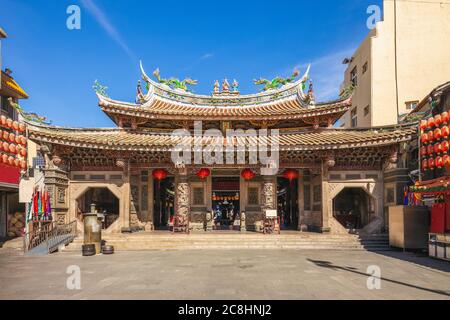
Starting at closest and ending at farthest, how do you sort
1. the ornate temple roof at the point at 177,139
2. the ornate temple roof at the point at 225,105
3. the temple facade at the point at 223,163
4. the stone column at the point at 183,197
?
the ornate temple roof at the point at 177,139, the temple facade at the point at 223,163, the stone column at the point at 183,197, the ornate temple roof at the point at 225,105

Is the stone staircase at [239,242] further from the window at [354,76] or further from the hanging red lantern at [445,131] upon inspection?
the window at [354,76]

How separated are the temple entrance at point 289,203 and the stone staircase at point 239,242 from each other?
165 inches

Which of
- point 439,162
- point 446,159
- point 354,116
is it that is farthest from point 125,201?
point 354,116

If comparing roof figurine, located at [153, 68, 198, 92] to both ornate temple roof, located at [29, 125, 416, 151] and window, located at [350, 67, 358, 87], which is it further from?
window, located at [350, 67, 358, 87]

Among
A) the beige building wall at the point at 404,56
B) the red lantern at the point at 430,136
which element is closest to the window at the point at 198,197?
the red lantern at the point at 430,136

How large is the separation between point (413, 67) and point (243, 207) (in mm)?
16667

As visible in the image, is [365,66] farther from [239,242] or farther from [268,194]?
[239,242]

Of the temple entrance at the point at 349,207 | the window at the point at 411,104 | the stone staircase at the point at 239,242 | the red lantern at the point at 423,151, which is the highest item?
the window at the point at 411,104

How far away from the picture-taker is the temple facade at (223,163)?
1473cm

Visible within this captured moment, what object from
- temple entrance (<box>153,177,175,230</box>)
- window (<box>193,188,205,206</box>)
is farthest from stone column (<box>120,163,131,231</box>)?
window (<box>193,188,205,206</box>)

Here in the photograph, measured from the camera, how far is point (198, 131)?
1733 centimetres

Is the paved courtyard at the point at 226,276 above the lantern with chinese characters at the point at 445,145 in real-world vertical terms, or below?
below

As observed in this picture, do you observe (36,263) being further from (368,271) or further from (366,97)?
(366,97)
